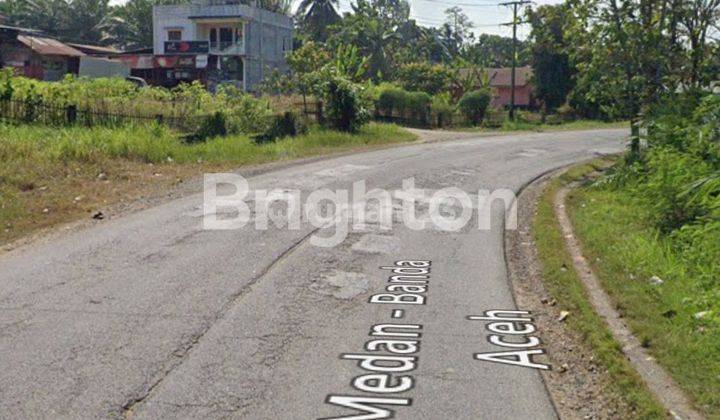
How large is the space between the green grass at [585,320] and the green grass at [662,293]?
12.6 inches

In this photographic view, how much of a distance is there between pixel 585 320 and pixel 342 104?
22770 millimetres

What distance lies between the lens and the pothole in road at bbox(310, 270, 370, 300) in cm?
888

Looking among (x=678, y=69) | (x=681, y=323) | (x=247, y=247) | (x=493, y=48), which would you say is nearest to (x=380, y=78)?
(x=678, y=69)

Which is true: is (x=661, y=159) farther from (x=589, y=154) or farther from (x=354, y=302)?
(x=589, y=154)

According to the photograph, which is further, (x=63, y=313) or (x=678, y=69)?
(x=678, y=69)

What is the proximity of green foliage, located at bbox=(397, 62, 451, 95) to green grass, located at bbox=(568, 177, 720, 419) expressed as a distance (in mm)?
40280

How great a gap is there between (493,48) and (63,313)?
107282mm

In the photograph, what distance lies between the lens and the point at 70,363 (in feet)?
21.0

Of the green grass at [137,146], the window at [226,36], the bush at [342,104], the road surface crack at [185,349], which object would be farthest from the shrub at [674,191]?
the window at [226,36]

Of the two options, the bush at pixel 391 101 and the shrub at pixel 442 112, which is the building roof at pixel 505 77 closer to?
the shrub at pixel 442 112

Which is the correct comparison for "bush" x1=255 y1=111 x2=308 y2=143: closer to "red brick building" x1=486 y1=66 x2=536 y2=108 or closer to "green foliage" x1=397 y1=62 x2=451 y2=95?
"green foliage" x1=397 y1=62 x2=451 y2=95

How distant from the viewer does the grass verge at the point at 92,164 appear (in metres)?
13.8

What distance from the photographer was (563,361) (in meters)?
6.84

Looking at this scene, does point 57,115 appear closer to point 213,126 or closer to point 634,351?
point 213,126
